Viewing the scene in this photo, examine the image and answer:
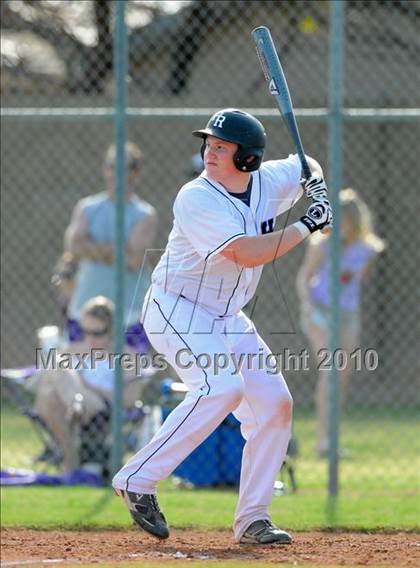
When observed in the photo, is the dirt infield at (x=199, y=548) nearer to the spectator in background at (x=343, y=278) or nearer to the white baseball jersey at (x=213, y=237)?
the white baseball jersey at (x=213, y=237)

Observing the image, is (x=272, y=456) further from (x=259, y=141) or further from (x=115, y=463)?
(x=115, y=463)

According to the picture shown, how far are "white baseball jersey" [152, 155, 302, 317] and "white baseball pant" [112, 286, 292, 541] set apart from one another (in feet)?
0.22

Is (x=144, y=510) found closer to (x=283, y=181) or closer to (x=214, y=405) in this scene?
(x=214, y=405)

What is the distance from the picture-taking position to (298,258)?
1327 centimetres

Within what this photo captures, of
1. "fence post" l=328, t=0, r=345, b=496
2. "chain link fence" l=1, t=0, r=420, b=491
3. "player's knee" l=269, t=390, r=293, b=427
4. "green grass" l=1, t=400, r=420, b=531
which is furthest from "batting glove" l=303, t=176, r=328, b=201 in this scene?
"chain link fence" l=1, t=0, r=420, b=491

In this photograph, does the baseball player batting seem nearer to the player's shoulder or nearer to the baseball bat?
the player's shoulder

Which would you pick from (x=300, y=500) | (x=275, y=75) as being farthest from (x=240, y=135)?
(x=300, y=500)

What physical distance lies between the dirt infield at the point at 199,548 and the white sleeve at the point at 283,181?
1570mm

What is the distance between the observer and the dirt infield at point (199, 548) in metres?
5.70

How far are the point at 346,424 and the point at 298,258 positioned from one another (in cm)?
169

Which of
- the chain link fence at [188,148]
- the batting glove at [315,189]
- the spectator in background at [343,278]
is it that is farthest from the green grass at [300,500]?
the batting glove at [315,189]

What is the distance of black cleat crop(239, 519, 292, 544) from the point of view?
19.9ft

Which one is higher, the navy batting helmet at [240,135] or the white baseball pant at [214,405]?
the navy batting helmet at [240,135]

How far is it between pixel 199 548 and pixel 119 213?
2.87 meters
